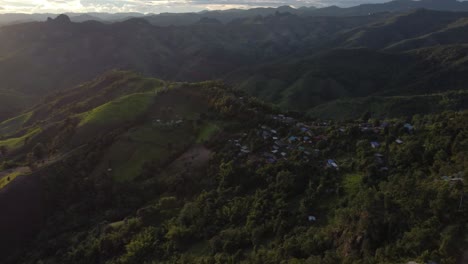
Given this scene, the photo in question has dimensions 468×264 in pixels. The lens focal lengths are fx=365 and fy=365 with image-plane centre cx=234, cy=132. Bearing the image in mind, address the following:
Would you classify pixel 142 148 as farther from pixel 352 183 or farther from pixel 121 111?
pixel 352 183

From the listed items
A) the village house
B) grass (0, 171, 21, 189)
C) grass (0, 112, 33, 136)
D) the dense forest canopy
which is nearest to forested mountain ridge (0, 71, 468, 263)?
the dense forest canopy

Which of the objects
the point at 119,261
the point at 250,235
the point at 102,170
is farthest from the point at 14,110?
the point at 250,235

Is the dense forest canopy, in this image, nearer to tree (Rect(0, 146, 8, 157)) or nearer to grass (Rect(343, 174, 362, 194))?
grass (Rect(343, 174, 362, 194))

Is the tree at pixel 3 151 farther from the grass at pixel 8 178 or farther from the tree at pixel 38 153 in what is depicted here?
the grass at pixel 8 178

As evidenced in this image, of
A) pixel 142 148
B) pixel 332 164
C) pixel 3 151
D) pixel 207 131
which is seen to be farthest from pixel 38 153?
pixel 332 164

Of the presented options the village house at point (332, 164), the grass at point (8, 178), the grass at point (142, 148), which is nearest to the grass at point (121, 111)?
the grass at point (142, 148)

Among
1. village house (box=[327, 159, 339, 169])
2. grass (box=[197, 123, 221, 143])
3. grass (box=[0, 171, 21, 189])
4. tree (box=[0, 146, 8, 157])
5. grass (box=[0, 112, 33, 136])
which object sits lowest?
grass (box=[0, 112, 33, 136])
